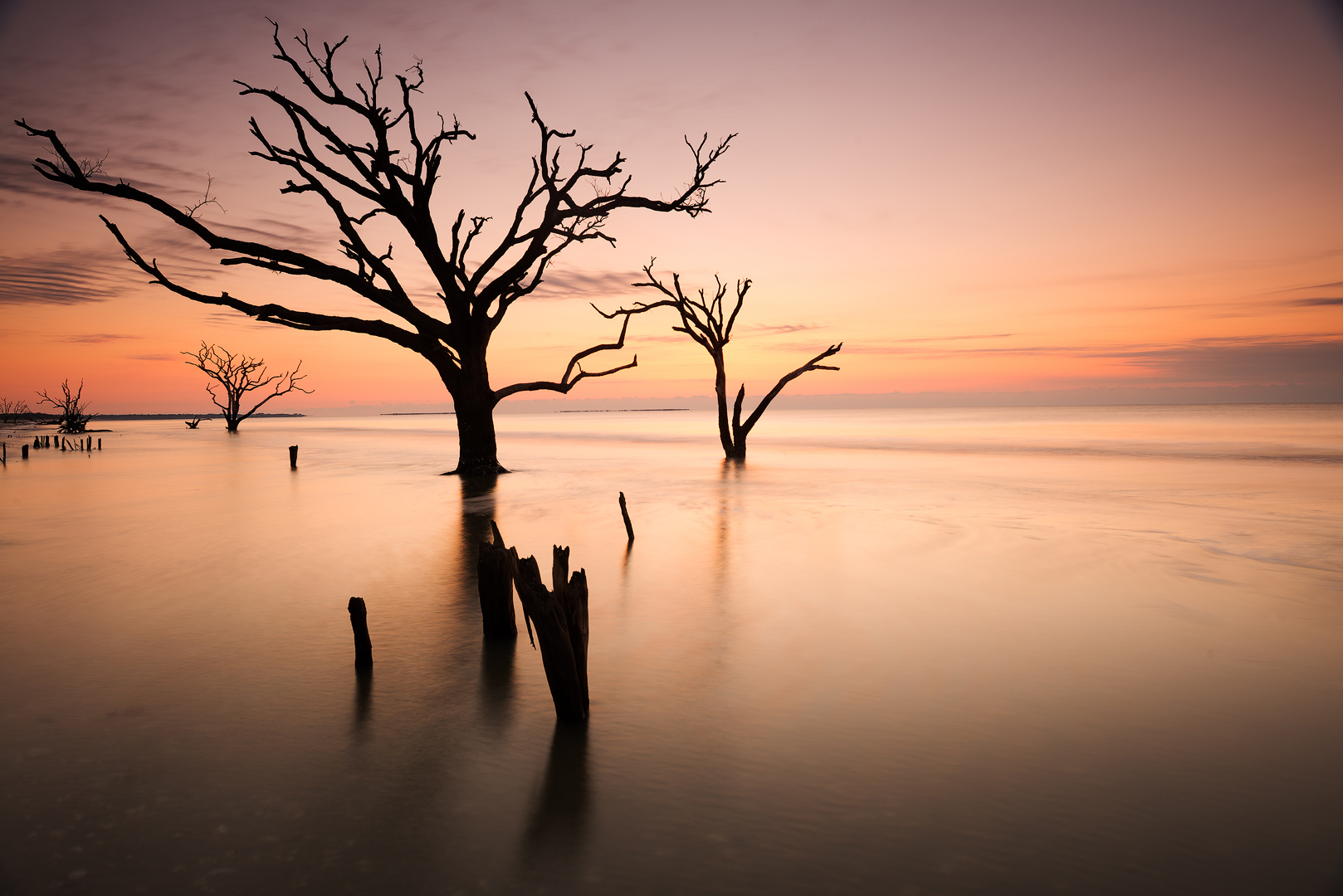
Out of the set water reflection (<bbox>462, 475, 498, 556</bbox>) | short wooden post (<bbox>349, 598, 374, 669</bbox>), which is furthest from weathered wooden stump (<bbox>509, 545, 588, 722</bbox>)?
water reflection (<bbox>462, 475, 498, 556</bbox>)

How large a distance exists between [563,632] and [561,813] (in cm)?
130

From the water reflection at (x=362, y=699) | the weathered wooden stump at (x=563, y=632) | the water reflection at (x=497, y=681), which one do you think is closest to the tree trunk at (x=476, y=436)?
the water reflection at (x=497, y=681)

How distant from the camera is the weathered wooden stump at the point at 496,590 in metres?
6.95

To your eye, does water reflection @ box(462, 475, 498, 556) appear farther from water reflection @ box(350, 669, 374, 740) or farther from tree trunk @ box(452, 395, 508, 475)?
water reflection @ box(350, 669, 374, 740)

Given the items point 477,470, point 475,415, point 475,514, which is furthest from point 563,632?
point 477,470

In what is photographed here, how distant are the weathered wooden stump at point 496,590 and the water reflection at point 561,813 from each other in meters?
2.37

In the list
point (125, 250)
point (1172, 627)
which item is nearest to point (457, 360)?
point (125, 250)

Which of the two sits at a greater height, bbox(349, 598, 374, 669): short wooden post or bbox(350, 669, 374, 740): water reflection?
bbox(349, 598, 374, 669): short wooden post

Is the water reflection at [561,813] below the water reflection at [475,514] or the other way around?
the other way around

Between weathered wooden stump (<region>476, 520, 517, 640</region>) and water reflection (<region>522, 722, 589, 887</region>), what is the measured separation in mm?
2369

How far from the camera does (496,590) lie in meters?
7.07

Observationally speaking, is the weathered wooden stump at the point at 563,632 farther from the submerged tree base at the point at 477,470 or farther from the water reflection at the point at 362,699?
the submerged tree base at the point at 477,470

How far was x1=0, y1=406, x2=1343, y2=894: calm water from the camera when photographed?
11.5 feet

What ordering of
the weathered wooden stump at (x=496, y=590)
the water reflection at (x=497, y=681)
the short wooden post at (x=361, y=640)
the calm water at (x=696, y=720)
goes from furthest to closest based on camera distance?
the weathered wooden stump at (x=496, y=590)
the short wooden post at (x=361, y=640)
the water reflection at (x=497, y=681)
the calm water at (x=696, y=720)
